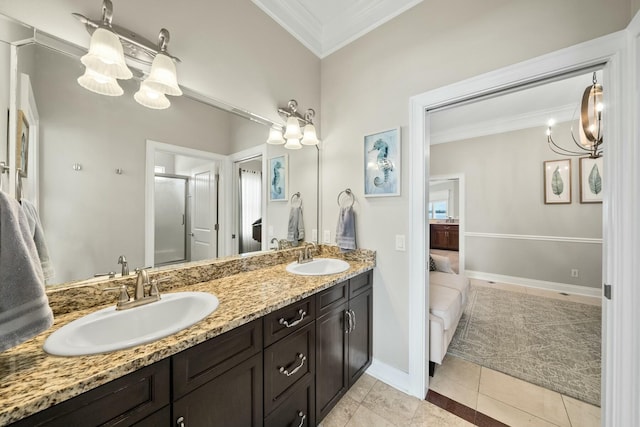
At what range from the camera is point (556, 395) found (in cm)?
166

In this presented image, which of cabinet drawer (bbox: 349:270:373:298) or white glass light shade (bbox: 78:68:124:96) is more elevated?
white glass light shade (bbox: 78:68:124:96)

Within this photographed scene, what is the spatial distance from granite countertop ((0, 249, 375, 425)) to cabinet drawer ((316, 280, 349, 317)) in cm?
20

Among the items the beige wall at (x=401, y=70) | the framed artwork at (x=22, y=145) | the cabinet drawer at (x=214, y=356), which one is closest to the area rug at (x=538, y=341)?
the beige wall at (x=401, y=70)

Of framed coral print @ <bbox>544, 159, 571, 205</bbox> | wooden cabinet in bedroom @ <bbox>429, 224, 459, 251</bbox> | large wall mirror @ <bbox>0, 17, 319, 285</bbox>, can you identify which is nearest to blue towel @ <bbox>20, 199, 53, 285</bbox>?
large wall mirror @ <bbox>0, 17, 319, 285</bbox>

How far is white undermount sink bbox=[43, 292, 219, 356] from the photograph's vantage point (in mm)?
724

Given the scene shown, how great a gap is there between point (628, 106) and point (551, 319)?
9.20 feet

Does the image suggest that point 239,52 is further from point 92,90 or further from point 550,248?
point 550,248

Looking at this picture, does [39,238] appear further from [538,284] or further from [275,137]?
[538,284]

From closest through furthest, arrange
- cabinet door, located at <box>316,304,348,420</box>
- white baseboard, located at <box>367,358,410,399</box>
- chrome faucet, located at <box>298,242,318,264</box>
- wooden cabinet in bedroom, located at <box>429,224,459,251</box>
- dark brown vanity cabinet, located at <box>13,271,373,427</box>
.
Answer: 1. dark brown vanity cabinet, located at <box>13,271,373,427</box>
2. cabinet door, located at <box>316,304,348,420</box>
3. white baseboard, located at <box>367,358,410,399</box>
4. chrome faucet, located at <box>298,242,318,264</box>
5. wooden cabinet in bedroom, located at <box>429,224,459,251</box>

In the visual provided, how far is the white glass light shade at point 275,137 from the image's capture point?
1.89 m

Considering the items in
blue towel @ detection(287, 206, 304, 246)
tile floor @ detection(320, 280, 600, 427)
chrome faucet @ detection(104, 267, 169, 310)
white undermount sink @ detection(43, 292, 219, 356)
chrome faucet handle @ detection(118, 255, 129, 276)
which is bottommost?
tile floor @ detection(320, 280, 600, 427)

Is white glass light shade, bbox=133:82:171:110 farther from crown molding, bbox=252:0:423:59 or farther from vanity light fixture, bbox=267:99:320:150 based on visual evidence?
crown molding, bbox=252:0:423:59

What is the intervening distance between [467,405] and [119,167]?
260 cm

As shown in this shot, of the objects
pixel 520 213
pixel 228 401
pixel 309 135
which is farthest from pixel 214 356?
pixel 520 213
